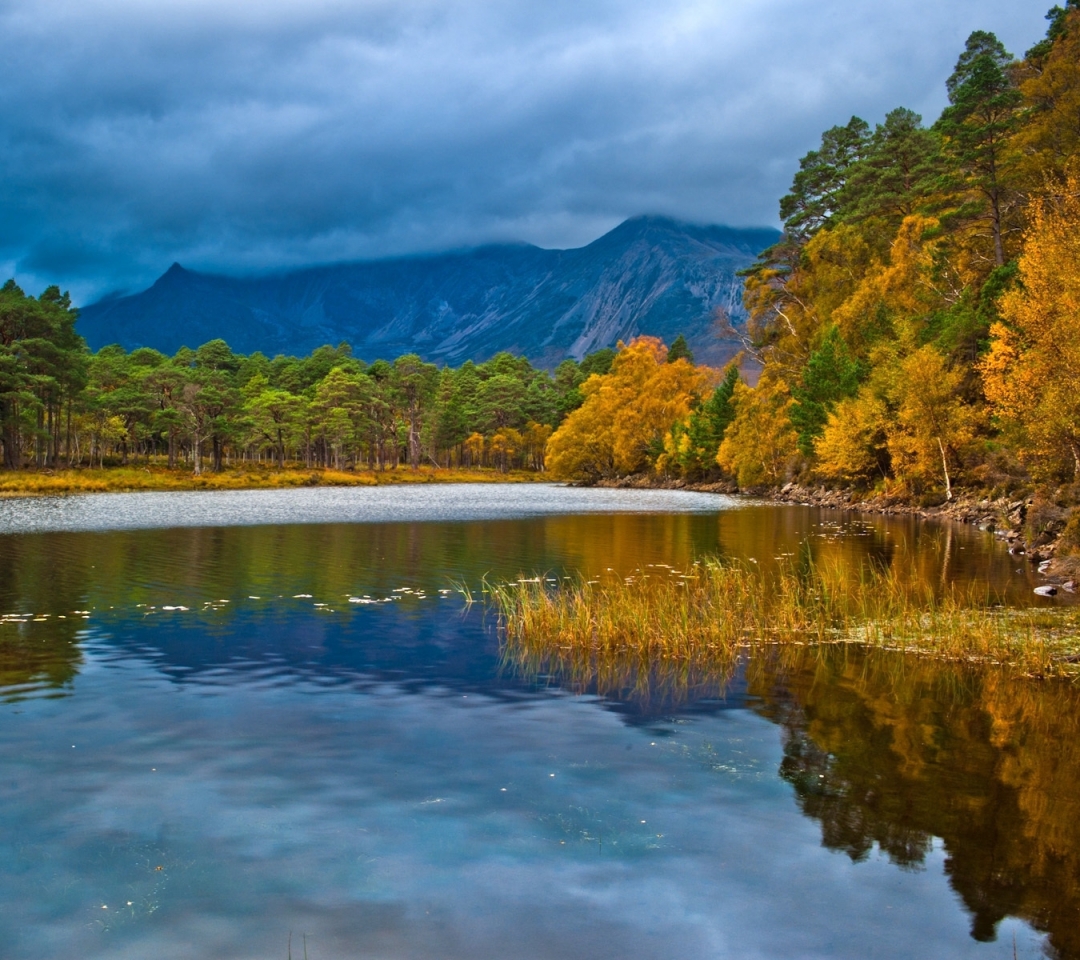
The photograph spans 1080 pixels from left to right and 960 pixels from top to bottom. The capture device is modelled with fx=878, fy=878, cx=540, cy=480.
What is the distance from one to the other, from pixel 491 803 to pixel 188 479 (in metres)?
105

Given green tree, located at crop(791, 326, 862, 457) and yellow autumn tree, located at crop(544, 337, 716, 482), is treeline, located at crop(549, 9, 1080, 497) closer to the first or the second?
green tree, located at crop(791, 326, 862, 457)

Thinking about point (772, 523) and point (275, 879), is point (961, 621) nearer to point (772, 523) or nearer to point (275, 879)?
point (275, 879)

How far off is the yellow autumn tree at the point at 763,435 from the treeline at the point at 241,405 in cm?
5955

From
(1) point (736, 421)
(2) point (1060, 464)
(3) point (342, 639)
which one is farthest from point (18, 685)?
(1) point (736, 421)

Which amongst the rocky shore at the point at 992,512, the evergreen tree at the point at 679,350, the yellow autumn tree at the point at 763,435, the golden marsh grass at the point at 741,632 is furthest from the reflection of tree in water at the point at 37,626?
the evergreen tree at the point at 679,350

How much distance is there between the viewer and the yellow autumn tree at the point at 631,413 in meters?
126

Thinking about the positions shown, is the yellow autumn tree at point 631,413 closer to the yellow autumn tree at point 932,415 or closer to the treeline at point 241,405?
the treeline at point 241,405

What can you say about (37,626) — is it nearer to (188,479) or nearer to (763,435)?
(763,435)

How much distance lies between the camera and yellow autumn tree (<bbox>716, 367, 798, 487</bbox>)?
3664 inches

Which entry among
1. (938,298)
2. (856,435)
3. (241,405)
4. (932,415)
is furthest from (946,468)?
(241,405)

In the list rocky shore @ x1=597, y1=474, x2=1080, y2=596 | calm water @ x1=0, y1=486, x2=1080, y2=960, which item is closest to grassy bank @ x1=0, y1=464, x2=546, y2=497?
rocky shore @ x1=597, y1=474, x2=1080, y2=596

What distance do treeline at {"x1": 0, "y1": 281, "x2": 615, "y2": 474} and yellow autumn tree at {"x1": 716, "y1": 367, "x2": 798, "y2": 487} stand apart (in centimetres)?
5955

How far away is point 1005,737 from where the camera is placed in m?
13.5

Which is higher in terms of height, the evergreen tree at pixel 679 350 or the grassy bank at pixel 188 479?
the evergreen tree at pixel 679 350
